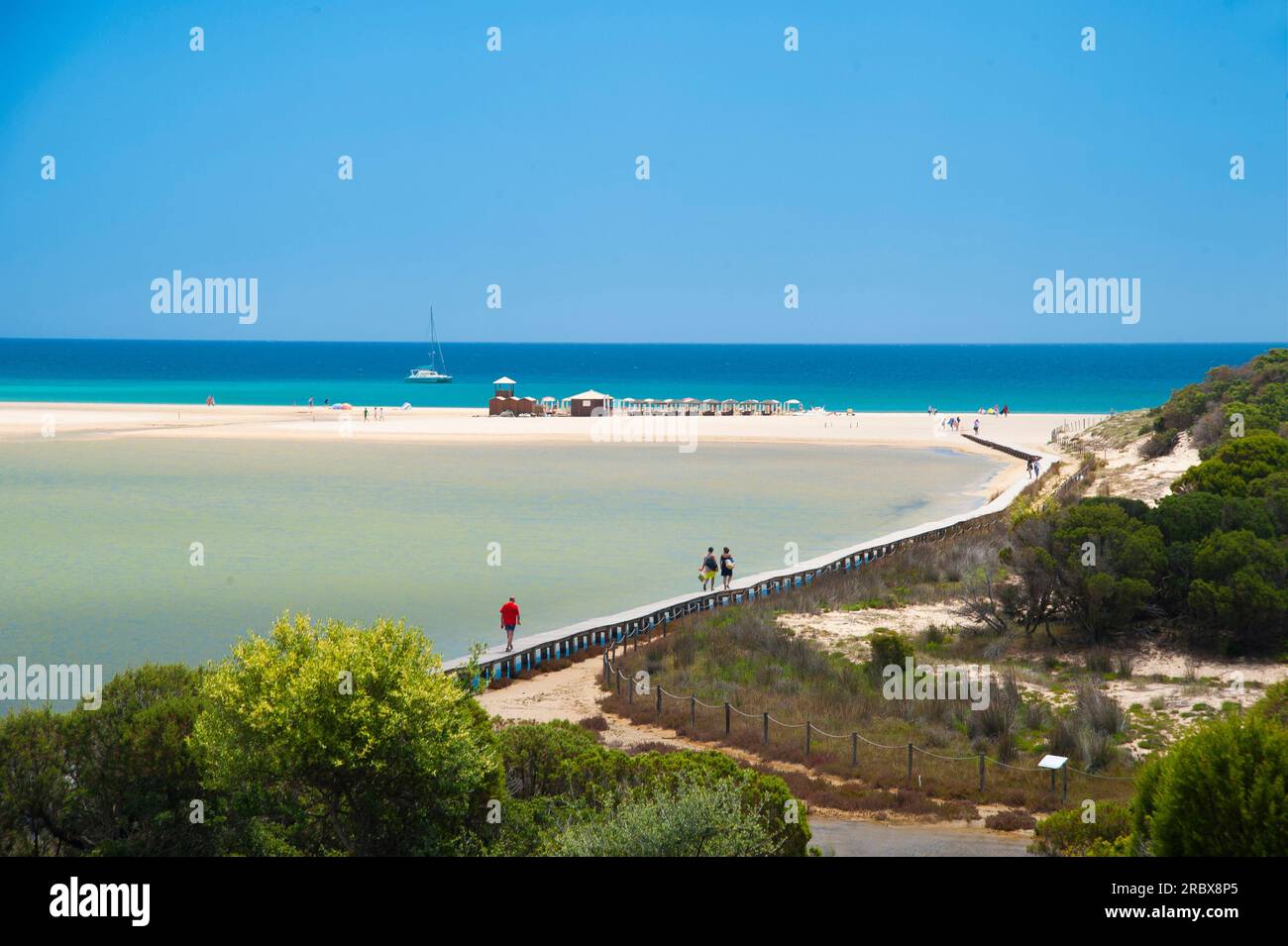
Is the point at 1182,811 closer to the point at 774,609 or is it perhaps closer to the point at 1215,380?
the point at 774,609

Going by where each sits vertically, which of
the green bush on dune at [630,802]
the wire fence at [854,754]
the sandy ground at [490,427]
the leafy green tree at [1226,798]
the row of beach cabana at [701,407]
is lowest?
the wire fence at [854,754]

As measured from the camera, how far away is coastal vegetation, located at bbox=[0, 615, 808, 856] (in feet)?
28.6

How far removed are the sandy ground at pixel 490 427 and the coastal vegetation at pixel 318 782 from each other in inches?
2254

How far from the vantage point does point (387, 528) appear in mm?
34719

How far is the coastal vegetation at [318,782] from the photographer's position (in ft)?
28.6

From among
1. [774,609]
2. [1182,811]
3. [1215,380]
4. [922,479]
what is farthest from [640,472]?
[1182,811]

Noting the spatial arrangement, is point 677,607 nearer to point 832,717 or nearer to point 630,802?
point 832,717

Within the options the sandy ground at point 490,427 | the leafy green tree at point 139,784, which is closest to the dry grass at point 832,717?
the leafy green tree at point 139,784

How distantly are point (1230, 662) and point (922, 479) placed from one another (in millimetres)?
32387

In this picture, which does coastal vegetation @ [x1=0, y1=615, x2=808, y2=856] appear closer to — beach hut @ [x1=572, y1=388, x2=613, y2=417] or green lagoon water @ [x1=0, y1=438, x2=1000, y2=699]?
green lagoon water @ [x1=0, y1=438, x2=1000, y2=699]

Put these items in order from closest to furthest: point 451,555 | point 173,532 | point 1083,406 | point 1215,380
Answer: point 451,555
point 173,532
point 1215,380
point 1083,406

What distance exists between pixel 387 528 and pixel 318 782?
26.3 m

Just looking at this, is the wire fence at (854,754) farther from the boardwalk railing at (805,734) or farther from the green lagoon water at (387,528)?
the green lagoon water at (387,528)

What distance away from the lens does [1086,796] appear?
12.8 meters
